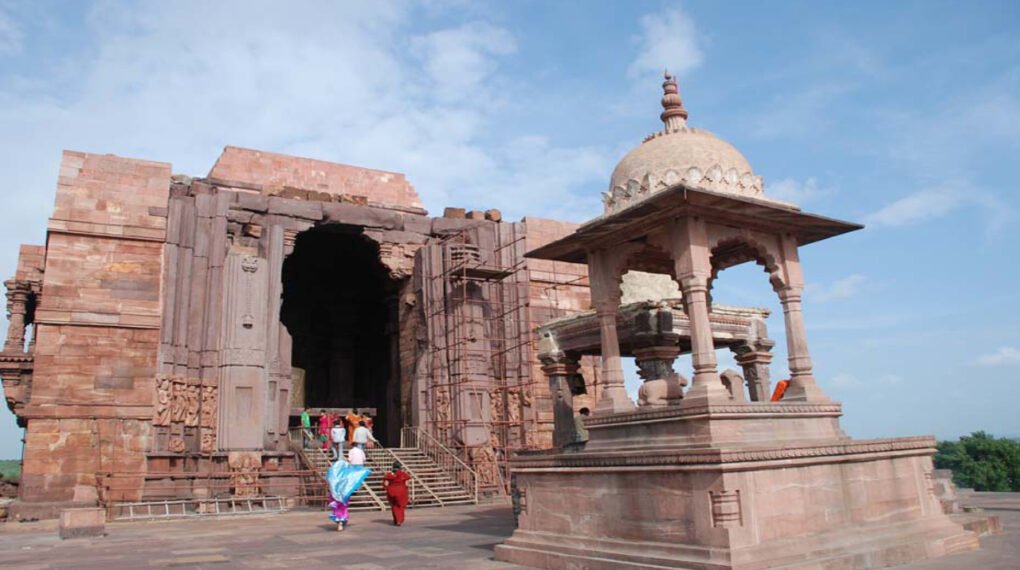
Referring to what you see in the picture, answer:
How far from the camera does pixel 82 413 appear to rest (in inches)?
689

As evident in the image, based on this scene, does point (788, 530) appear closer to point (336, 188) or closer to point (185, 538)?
point (185, 538)

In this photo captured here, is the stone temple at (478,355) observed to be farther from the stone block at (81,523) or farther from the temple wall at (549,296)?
the stone block at (81,523)

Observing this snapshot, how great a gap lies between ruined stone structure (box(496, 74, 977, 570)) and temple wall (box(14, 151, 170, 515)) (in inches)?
492

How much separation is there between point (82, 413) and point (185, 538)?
751 cm

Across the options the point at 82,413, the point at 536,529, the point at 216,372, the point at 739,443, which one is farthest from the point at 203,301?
the point at 739,443

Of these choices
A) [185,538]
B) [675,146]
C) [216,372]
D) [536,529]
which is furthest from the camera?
[216,372]

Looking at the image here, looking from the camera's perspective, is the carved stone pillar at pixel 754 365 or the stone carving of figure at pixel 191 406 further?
the stone carving of figure at pixel 191 406

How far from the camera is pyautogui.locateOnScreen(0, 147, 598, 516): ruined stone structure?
1762 centimetres

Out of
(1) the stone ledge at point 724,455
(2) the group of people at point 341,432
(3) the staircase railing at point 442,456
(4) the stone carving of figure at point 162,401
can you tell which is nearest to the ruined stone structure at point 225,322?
(4) the stone carving of figure at point 162,401

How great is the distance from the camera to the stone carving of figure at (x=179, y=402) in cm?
1850

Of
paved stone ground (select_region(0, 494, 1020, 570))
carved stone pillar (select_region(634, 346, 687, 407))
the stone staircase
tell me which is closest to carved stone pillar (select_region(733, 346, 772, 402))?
carved stone pillar (select_region(634, 346, 687, 407))

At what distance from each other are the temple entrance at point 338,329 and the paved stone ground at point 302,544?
51.9 ft

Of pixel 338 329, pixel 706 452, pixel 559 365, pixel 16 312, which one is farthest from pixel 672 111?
pixel 338 329

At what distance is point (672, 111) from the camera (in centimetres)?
988
